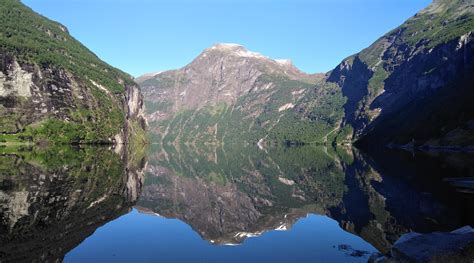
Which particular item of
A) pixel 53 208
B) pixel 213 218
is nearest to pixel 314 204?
pixel 213 218

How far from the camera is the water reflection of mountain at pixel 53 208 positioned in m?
23.7

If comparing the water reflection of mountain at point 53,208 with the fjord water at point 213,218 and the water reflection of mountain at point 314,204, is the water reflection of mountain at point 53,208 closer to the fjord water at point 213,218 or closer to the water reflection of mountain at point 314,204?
the fjord water at point 213,218

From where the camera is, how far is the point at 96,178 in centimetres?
5741

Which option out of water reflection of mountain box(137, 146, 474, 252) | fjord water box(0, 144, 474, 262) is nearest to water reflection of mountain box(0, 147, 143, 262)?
fjord water box(0, 144, 474, 262)

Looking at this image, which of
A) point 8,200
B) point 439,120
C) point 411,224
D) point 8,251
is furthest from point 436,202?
point 439,120

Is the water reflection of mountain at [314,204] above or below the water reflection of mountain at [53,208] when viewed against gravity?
below

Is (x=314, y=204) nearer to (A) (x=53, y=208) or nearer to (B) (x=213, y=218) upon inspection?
(B) (x=213, y=218)

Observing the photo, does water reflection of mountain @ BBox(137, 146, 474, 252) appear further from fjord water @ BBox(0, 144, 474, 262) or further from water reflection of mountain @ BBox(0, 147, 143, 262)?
water reflection of mountain @ BBox(0, 147, 143, 262)

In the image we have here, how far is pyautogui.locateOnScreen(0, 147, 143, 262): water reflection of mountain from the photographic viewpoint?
2369 centimetres

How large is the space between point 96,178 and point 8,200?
20893mm

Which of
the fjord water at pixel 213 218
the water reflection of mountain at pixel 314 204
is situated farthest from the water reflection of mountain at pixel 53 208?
the water reflection of mountain at pixel 314 204

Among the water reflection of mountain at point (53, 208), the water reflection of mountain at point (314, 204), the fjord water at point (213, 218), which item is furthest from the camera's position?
the water reflection of mountain at point (314, 204)

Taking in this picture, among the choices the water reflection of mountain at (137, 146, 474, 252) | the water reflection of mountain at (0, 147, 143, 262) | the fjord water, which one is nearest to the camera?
the water reflection of mountain at (0, 147, 143, 262)

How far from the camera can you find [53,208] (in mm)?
34688
